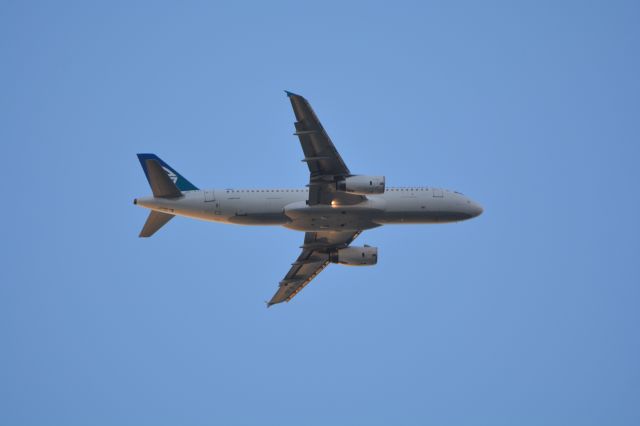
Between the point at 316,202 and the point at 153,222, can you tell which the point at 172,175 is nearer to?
the point at 153,222

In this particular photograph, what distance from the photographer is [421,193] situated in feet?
237

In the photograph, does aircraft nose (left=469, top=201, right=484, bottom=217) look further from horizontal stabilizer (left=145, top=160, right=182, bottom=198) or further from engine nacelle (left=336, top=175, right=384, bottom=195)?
horizontal stabilizer (left=145, top=160, right=182, bottom=198)

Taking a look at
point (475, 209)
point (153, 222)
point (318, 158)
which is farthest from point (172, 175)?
point (475, 209)

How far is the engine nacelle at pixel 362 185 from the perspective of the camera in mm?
68375

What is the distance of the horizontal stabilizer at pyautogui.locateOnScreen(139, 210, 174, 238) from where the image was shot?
7200cm

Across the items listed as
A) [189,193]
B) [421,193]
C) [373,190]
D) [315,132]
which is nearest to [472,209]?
[421,193]

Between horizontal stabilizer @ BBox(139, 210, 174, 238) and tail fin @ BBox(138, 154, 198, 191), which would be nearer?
tail fin @ BBox(138, 154, 198, 191)

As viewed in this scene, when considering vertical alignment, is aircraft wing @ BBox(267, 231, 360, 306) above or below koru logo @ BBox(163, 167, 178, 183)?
below

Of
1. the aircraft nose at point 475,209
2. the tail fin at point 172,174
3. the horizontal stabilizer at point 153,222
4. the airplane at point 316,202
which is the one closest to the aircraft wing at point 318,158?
the airplane at point 316,202

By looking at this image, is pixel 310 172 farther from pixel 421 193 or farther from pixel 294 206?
pixel 421 193

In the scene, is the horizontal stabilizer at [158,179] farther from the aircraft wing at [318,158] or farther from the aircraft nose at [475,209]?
the aircraft nose at [475,209]

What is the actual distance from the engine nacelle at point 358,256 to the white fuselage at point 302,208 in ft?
17.3

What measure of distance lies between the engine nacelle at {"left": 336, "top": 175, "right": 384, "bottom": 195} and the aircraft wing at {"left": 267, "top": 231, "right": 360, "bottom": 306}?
8262 mm

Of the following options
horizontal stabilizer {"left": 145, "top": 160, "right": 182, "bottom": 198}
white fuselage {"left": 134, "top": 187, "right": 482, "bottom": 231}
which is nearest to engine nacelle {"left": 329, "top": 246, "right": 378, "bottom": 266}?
white fuselage {"left": 134, "top": 187, "right": 482, "bottom": 231}
